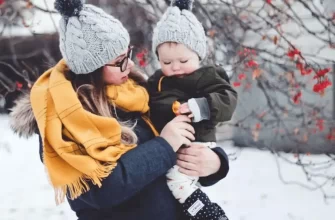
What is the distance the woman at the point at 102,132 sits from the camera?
1.60 metres

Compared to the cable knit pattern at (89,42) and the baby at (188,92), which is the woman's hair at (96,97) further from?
the baby at (188,92)

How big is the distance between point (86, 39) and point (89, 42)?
0.01 metres

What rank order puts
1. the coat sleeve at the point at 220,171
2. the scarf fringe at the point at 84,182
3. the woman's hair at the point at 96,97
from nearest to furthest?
the scarf fringe at the point at 84,182
the woman's hair at the point at 96,97
the coat sleeve at the point at 220,171

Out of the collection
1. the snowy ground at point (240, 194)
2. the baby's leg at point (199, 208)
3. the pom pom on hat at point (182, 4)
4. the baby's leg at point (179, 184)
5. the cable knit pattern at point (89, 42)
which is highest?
the pom pom on hat at point (182, 4)

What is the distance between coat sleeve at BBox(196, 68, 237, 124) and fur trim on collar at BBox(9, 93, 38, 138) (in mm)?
599

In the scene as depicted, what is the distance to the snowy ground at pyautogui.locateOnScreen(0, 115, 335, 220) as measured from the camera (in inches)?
185

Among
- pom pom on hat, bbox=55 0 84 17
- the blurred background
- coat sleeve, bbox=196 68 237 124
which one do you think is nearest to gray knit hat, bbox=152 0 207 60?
coat sleeve, bbox=196 68 237 124

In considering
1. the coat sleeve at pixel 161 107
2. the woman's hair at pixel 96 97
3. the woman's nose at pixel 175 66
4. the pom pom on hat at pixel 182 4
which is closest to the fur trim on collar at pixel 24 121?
the woman's hair at pixel 96 97

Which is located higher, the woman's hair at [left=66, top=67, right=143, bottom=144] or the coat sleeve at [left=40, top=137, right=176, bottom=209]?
the woman's hair at [left=66, top=67, right=143, bottom=144]

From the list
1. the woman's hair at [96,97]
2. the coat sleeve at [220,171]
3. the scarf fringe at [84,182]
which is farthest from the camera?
the coat sleeve at [220,171]

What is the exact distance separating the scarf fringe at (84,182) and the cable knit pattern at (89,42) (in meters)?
0.35

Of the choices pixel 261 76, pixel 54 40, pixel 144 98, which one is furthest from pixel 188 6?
pixel 54 40

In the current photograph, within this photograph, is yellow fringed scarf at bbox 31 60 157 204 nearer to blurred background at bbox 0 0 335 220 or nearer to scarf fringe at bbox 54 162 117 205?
scarf fringe at bbox 54 162 117 205

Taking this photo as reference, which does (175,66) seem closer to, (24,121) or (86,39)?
(86,39)
